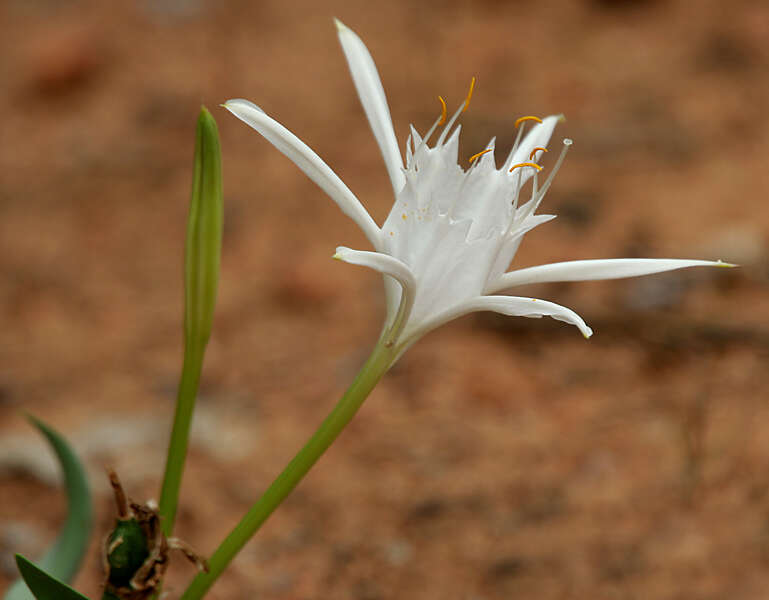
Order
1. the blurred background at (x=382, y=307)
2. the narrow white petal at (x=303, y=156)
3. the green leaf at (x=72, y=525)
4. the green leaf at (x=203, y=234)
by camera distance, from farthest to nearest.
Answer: the blurred background at (x=382, y=307) → the green leaf at (x=72, y=525) → the green leaf at (x=203, y=234) → the narrow white petal at (x=303, y=156)

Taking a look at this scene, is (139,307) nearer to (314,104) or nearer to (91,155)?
(91,155)

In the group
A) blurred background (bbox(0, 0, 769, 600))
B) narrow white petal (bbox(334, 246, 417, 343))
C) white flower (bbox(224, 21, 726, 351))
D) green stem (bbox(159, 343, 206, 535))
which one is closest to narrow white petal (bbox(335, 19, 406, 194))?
white flower (bbox(224, 21, 726, 351))

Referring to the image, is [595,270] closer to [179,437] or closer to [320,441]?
[320,441]

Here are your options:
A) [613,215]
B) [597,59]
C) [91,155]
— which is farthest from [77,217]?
[597,59]

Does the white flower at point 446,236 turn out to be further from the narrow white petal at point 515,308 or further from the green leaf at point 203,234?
the green leaf at point 203,234

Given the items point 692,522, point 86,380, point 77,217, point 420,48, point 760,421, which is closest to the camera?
point 692,522

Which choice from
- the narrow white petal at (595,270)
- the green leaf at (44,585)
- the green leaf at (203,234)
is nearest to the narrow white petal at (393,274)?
the narrow white petal at (595,270)

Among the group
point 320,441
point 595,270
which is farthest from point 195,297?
point 595,270
